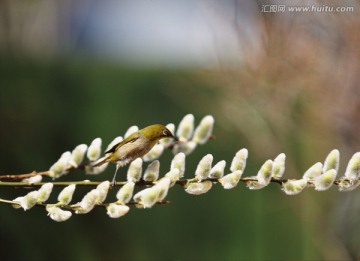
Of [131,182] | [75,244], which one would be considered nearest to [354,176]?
[131,182]

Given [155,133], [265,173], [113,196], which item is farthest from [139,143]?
[113,196]

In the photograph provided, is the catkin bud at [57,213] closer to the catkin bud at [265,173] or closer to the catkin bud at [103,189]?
the catkin bud at [103,189]

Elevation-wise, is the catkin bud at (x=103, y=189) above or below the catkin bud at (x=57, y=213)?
above

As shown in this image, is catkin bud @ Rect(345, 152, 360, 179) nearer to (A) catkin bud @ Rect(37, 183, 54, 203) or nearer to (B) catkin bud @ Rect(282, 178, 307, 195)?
(B) catkin bud @ Rect(282, 178, 307, 195)

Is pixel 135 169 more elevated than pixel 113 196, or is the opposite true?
pixel 135 169

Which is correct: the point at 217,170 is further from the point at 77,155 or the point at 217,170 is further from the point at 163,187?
the point at 77,155

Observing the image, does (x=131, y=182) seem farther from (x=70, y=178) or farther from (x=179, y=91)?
(x=70, y=178)

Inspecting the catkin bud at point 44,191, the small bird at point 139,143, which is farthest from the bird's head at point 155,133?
the catkin bud at point 44,191

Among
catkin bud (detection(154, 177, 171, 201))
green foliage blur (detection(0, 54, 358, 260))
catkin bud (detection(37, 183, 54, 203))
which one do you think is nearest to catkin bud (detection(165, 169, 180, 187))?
catkin bud (detection(154, 177, 171, 201))
